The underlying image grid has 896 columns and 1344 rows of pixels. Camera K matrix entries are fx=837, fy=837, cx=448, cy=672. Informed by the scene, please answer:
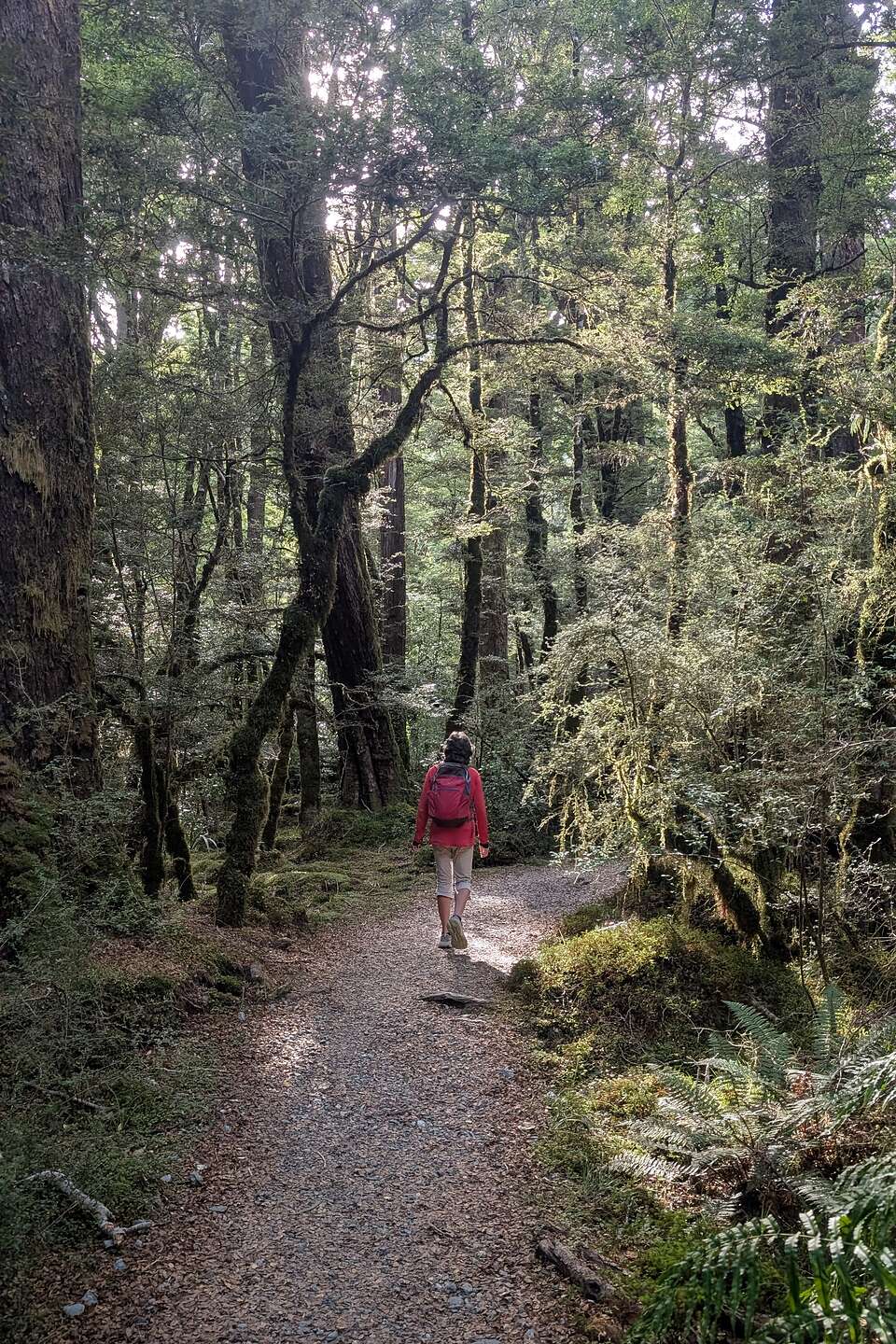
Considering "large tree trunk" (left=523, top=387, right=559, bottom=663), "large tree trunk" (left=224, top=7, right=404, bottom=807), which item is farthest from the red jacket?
"large tree trunk" (left=523, top=387, right=559, bottom=663)

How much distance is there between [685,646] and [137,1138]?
4.87 meters

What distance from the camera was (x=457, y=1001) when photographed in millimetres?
6383

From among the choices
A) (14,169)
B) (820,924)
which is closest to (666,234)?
(14,169)

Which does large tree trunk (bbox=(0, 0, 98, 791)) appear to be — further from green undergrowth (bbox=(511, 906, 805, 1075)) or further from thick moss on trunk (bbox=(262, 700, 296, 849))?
green undergrowth (bbox=(511, 906, 805, 1075))

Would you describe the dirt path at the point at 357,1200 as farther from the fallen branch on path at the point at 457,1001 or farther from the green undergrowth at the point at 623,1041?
the green undergrowth at the point at 623,1041

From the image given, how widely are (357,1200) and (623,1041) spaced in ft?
7.10

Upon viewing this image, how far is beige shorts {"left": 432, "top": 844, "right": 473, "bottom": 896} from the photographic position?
25.2 feet

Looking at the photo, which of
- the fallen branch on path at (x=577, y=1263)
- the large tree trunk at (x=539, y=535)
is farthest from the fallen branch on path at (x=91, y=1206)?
the large tree trunk at (x=539, y=535)

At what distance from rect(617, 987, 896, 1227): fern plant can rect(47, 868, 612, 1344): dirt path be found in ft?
2.48

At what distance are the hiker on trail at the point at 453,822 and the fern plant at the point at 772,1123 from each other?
354 cm

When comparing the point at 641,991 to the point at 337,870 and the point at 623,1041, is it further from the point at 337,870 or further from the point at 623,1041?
the point at 337,870

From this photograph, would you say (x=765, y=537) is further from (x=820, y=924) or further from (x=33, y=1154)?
(x=33, y=1154)

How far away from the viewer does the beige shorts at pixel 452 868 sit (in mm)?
7695

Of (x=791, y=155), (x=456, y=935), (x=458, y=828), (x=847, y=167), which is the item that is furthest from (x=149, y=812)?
(x=791, y=155)
